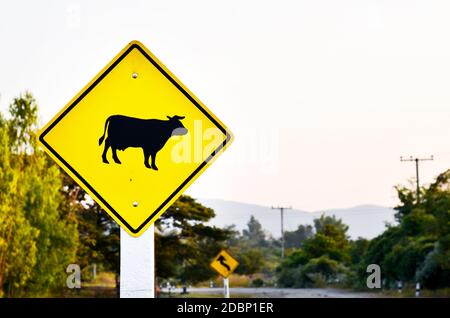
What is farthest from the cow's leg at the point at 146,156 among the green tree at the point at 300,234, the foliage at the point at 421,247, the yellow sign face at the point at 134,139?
the green tree at the point at 300,234

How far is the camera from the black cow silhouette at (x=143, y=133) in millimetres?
4562

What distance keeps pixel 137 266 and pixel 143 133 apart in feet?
2.46

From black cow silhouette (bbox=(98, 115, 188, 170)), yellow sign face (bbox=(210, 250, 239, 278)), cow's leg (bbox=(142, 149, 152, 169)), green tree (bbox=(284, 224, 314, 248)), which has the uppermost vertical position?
green tree (bbox=(284, 224, 314, 248))

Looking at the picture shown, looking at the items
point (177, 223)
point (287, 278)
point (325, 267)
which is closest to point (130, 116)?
point (177, 223)

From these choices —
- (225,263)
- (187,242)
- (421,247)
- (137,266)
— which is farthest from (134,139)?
(187,242)

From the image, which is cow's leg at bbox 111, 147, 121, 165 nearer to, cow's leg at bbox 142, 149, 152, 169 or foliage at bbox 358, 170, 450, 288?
cow's leg at bbox 142, 149, 152, 169

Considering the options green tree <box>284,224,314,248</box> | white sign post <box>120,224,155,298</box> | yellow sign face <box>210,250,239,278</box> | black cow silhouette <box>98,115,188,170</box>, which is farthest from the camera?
green tree <box>284,224,314,248</box>

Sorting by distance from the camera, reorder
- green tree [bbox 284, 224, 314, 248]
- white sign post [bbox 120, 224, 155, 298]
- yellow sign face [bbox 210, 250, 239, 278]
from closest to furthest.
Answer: white sign post [bbox 120, 224, 155, 298]
yellow sign face [bbox 210, 250, 239, 278]
green tree [bbox 284, 224, 314, 248]

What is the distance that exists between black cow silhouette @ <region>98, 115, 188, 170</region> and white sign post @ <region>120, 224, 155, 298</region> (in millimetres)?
451

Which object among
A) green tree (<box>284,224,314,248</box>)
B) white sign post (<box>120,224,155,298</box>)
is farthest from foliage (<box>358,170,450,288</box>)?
green tree (<box>284,224,314,248</box>)

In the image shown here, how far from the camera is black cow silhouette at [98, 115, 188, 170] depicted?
15.0 ft

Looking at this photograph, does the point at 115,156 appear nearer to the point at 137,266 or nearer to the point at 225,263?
the point at 137,266

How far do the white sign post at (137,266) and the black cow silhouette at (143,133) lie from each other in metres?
0.45
